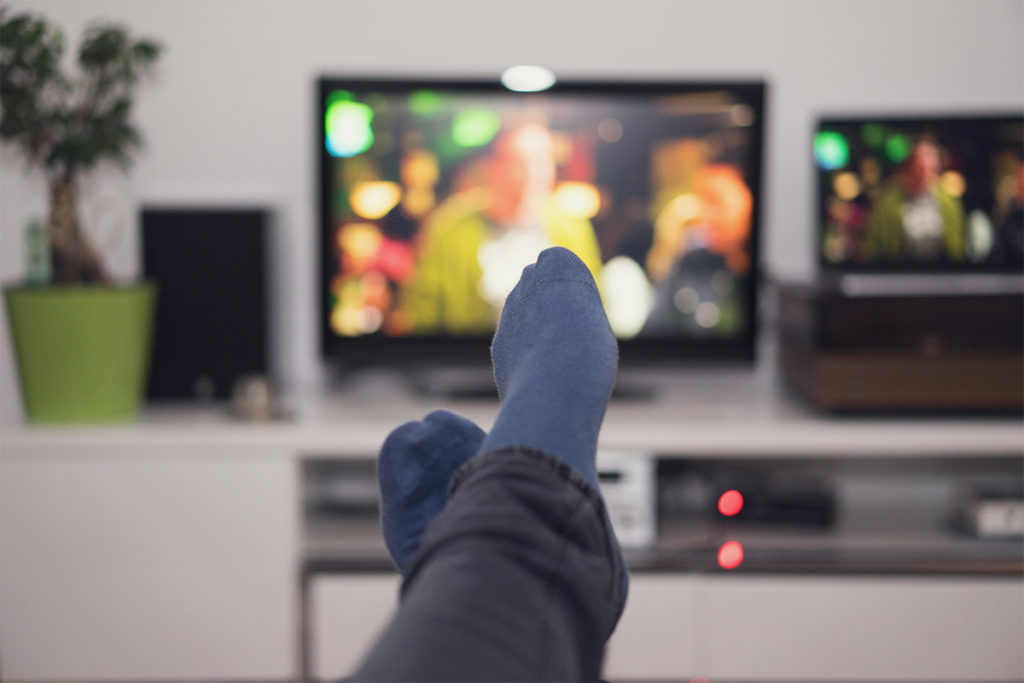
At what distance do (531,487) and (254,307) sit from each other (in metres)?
1.29

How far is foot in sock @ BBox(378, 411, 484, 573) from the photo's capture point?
92 cm

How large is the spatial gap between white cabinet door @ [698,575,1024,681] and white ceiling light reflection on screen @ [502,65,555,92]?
97 cm

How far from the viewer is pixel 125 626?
5.17ft

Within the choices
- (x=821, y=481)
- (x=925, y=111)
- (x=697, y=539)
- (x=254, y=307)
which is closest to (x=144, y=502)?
(x=254, y=307)

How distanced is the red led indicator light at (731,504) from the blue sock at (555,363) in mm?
925

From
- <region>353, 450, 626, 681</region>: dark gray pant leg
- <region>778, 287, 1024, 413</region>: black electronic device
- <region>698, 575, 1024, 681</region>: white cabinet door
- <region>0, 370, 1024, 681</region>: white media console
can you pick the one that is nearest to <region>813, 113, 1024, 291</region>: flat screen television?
<region>778, 287, 1024, 413</region>: black electronic device

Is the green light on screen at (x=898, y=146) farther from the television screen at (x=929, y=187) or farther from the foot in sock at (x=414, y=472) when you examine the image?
the foot in sock at (x=414, y=472)

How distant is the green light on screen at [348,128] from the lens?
1.77m

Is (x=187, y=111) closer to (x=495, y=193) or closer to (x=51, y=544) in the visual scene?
(x=495, y=193)

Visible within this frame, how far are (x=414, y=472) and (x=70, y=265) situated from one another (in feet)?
3.49

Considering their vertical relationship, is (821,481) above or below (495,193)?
below

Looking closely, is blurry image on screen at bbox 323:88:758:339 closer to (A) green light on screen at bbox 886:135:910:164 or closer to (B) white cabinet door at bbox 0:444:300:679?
(A) green light on screen at bbox 886:135:910:164

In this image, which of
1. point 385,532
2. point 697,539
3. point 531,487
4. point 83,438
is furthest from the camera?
point 697,539

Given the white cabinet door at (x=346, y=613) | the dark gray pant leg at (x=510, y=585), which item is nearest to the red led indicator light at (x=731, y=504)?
the white cabinet door at (x=346, y=613)
